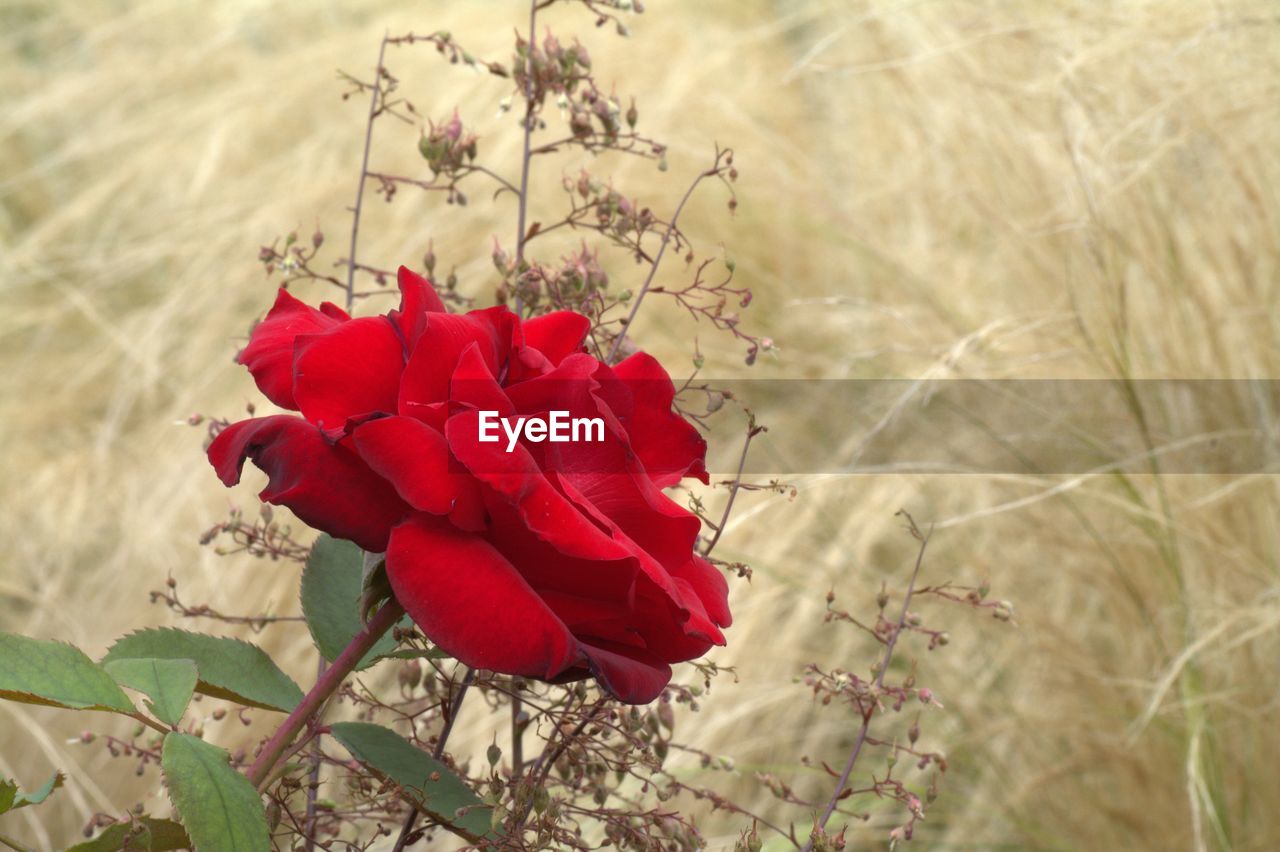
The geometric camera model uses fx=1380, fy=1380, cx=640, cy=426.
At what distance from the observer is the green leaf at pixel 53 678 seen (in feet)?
0.87

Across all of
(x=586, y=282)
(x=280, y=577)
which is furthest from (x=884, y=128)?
(x=586, y=282)

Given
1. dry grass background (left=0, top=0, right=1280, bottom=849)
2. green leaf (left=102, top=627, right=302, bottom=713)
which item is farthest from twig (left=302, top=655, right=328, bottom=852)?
dry grass background (left=0, top=0, right=1280, bottom=849)

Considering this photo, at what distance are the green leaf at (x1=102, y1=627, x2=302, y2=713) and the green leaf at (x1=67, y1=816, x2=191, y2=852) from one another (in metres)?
0.04

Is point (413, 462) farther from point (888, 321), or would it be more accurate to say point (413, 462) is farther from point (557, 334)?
point (888, 321)

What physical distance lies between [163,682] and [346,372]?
2.9 inches

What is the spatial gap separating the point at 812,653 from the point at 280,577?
491mm

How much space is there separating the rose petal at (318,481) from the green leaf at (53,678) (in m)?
0.05

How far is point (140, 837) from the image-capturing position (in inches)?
10.4

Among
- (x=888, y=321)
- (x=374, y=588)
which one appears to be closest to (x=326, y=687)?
(x=374, y=588)

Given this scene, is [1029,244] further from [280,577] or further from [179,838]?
[179,838]

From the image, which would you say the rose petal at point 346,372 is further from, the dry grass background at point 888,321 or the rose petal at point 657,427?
the dry grass background at point 888,321

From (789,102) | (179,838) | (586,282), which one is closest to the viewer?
(179,838)

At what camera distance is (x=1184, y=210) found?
1.29 metres

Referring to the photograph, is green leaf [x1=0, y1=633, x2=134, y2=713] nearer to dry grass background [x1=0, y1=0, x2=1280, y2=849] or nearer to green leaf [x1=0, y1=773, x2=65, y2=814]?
green leaf [x1=0, y1=773, x2=65, y2=814]
